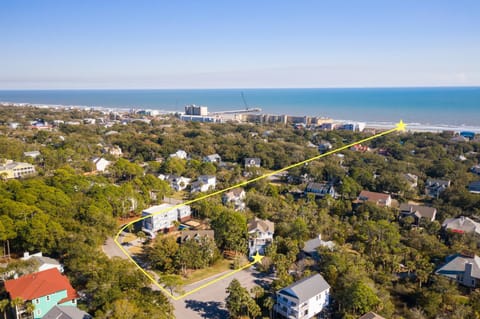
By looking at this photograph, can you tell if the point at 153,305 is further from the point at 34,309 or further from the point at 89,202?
the point at 89,202

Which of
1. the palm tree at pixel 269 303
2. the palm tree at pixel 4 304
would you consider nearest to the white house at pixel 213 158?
the palm tree at pixel 269 303

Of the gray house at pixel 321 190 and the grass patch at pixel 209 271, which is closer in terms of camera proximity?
the grass patch at pixel 209 271

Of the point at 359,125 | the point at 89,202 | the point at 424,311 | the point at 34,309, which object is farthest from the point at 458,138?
the point at 34,309

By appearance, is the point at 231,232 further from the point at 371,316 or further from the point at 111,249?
the point at 371,316

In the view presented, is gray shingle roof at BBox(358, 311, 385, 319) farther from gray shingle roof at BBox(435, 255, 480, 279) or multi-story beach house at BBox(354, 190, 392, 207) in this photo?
multi-story beach house at BBox(354, 190, 392, 207)

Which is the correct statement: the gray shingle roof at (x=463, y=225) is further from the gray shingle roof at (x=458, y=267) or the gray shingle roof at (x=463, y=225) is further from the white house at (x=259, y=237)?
the white house at (x=259, y=237)

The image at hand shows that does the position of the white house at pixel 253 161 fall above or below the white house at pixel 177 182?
above
